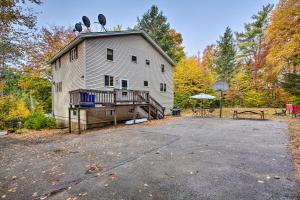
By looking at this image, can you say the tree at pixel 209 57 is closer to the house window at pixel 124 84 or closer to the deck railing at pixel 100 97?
the house window at pixel 124 84

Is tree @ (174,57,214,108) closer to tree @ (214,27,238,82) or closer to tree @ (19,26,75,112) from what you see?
tree @ (214,27,238,82)

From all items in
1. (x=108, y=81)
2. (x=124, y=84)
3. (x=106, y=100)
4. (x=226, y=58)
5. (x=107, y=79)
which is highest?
(x=226, y=58)

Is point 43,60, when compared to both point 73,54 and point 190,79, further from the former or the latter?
point 190,79

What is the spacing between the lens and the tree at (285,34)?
14.5 metres

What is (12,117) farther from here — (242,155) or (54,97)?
(242,155)

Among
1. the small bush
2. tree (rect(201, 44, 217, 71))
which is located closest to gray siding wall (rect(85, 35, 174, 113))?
the small bush

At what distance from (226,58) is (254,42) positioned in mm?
4468

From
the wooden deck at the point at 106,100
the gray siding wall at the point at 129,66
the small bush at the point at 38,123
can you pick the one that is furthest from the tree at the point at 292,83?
the small bush at the point at 38,123

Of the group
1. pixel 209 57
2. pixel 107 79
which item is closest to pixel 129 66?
pixel 107 79

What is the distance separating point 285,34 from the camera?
1566 centimetres

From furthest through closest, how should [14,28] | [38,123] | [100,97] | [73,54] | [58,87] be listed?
[58,87] < [38,123] < [73,54] < [14,28] < [100,97]

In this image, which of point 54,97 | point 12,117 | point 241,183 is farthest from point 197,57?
point 241,183

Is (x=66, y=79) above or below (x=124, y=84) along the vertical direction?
above

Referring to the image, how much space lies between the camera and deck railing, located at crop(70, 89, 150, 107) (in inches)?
411
